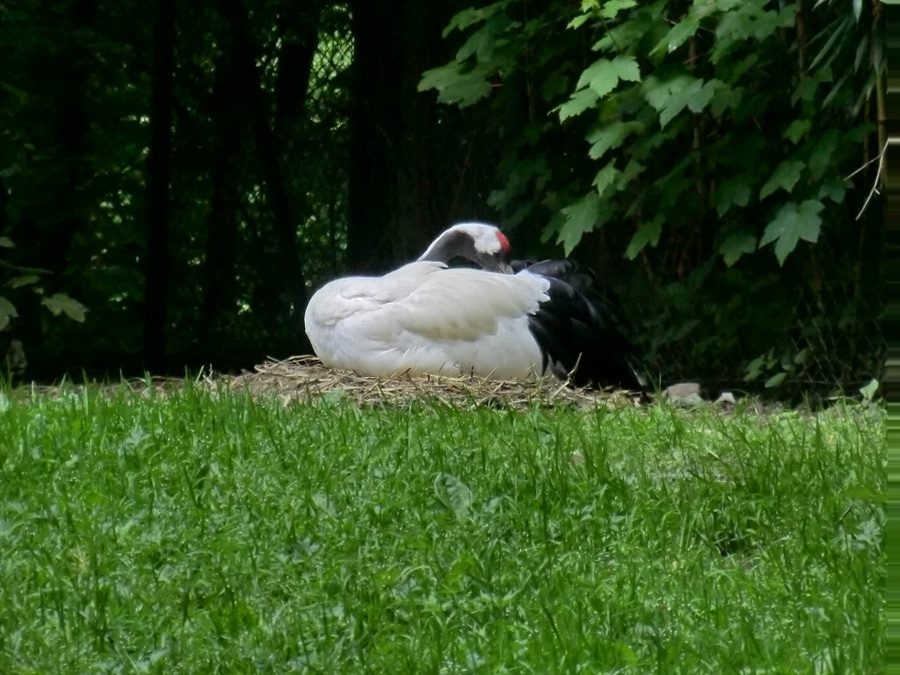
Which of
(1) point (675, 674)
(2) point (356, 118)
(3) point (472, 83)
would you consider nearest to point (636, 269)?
(3) point (472, 83)

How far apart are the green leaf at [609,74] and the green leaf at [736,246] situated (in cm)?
90

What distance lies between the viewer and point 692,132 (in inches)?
261

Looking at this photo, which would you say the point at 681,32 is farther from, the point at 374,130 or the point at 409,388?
the point at 374,130

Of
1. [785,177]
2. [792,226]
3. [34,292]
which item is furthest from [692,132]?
[34,292]

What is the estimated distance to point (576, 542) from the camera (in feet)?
9.59

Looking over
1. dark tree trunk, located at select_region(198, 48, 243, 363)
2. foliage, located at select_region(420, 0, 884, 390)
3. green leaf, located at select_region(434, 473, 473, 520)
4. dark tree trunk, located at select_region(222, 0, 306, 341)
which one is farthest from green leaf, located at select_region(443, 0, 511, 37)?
green leaf, located at select_region(434, 473, 473, 520)

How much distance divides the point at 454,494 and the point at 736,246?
337cm

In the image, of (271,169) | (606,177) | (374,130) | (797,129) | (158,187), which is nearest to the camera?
(797,129)

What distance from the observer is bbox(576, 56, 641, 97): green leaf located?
5941 mm

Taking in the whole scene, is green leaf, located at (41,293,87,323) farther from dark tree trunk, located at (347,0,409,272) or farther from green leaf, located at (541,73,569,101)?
green leaf, located at (541,73,569,101)

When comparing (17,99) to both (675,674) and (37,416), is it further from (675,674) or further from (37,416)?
(675,674)

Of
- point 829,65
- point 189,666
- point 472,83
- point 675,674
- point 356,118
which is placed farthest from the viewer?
point 356,118

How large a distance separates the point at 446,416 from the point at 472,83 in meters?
3.08

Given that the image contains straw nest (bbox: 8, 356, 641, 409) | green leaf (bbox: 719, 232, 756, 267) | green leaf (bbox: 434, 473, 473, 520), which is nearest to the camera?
green leaf (bbox: 434, 473, 473, 520)
